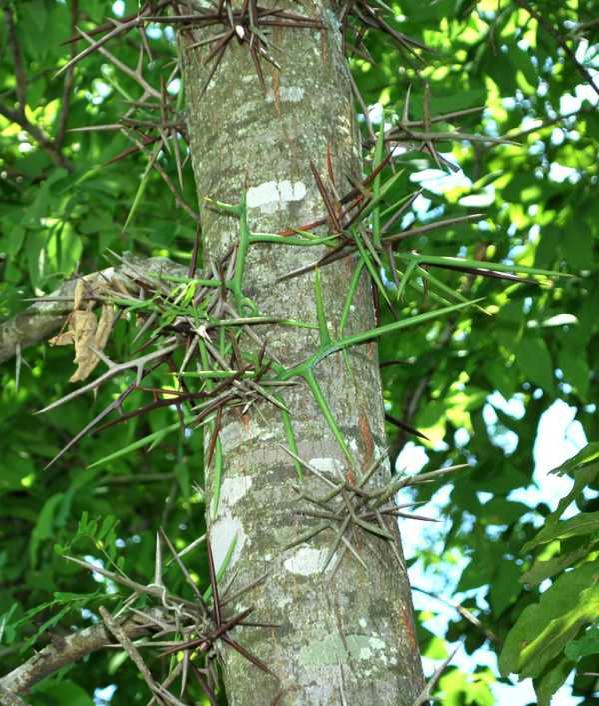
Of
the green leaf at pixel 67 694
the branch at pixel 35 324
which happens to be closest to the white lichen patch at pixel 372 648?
the branch at pixel 35 324

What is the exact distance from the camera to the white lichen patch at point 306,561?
A: 1175 millimetres

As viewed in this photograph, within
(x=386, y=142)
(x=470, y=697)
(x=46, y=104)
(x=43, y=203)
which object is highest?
(x=46, y=104)

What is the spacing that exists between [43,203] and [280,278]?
5.55 ft

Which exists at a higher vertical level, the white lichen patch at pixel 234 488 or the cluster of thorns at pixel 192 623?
the white lichen patch at pixel 234 488

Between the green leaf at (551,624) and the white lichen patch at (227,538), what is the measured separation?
0.44m

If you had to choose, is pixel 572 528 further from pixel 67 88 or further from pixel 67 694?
pixel 67 88

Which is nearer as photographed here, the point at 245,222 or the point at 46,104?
the point at 245,222

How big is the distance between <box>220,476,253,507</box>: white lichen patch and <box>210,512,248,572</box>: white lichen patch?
0.06ft

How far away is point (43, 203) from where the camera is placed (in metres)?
2.87

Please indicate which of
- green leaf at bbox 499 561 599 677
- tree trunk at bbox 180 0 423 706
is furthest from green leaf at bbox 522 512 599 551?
tree trunk at bbox 180 0 423 706

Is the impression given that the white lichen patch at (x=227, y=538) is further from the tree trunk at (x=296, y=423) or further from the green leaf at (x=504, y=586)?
the green leaf at (x=504, y=586)

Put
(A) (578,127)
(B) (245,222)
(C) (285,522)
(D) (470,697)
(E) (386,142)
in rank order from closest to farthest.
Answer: (C) (285,522) < (B) (245,222) < (E) (386,142) < (D) (470,697) < (A) (578,127)

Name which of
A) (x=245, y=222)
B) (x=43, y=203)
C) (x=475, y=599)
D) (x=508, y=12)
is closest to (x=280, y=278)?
(x=245, y=222)

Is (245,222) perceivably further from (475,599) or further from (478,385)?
(475,599)
